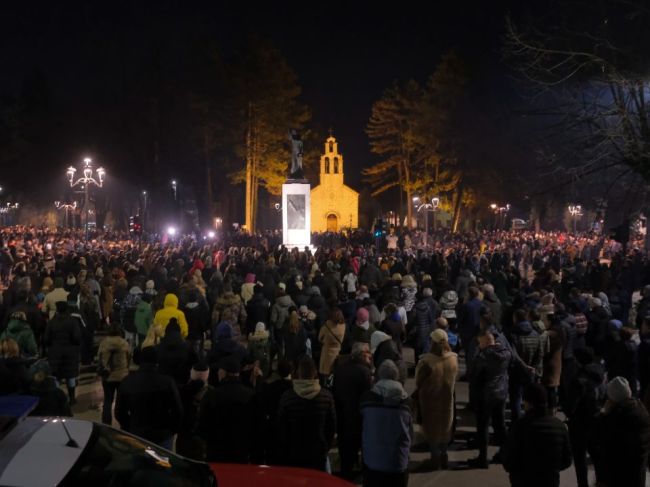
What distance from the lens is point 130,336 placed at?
12.2 meters

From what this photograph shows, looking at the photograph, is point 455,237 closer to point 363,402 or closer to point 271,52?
point 271,52

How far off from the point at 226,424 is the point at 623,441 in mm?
3191

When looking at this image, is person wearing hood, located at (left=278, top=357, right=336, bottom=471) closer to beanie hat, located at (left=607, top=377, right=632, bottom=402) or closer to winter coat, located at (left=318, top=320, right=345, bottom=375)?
beanie hat, located at (left=607, top=377, right=632, bottom=402)

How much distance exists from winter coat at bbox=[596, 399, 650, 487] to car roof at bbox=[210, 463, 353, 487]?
2436 millimetres

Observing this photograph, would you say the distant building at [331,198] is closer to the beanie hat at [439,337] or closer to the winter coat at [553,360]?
the winter coat at [553,360]

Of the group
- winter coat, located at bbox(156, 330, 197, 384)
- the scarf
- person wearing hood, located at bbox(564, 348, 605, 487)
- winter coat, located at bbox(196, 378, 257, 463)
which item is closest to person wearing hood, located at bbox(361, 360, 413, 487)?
the scarf

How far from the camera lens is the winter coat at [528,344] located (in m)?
8.22

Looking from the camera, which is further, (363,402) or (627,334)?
(627,334)

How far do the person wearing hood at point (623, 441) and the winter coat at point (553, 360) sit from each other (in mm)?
3234

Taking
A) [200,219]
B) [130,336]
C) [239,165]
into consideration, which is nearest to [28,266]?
[130,336]

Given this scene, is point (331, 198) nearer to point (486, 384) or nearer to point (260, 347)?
point (260, 347)

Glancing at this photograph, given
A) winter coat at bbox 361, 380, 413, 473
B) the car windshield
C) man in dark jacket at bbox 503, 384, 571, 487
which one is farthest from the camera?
winter coat at bbox 361, 380, 413, 473

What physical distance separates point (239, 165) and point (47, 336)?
49.6 m

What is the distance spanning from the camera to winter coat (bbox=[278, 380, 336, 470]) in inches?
222
